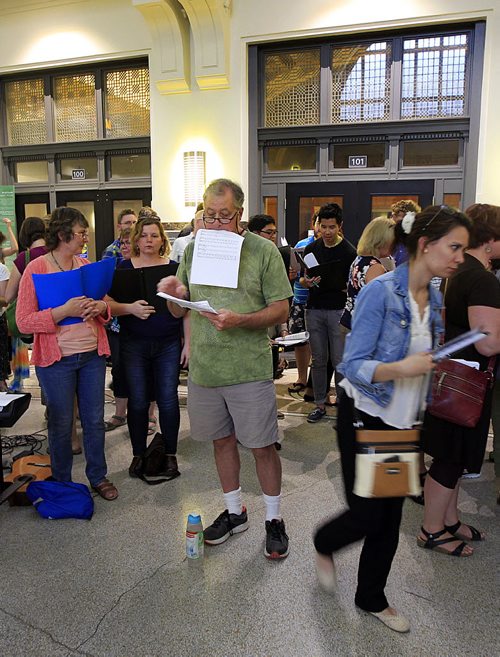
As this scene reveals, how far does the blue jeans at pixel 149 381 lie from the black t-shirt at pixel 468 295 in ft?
5.41

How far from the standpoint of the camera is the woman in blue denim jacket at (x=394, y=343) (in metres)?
1.68

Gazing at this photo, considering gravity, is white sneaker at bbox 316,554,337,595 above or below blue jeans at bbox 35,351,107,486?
below

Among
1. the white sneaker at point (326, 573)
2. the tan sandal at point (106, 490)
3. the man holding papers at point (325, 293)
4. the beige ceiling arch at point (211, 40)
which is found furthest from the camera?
the beige ceiling arch at point (211, 40)

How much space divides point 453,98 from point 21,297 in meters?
5.58

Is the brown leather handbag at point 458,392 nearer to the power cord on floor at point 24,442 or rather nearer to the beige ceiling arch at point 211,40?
the power cord on floor at point 24,442

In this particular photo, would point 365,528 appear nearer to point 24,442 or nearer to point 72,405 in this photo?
point 72,405

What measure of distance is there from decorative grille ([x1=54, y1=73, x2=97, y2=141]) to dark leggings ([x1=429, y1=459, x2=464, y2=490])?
687cm

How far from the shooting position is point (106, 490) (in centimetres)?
300

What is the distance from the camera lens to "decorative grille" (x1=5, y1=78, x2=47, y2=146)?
7.79 meters

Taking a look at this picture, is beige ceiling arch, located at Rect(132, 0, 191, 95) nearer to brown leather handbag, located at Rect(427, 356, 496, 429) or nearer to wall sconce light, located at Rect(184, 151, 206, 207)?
wall sconce light, located at Rect(184, 151, 206, 207)

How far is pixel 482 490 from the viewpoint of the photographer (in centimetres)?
315

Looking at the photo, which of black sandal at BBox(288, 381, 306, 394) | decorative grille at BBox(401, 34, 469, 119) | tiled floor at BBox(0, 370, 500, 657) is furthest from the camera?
decorative grille at BBox(401, 34, 469, 119)

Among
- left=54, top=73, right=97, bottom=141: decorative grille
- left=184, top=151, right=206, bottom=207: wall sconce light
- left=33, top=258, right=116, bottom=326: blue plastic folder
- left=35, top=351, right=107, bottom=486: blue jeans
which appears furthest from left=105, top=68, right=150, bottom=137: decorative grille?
left=35, top=351, right=107, bottom=486: blue jeans

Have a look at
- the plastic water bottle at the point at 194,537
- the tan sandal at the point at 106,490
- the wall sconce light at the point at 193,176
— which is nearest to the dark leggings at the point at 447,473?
the plastic water bottle at the point at 194,537
